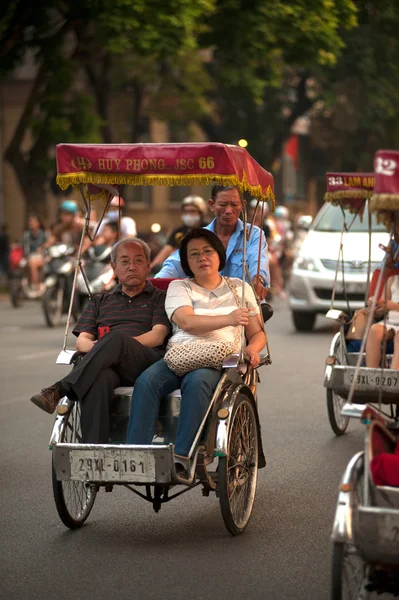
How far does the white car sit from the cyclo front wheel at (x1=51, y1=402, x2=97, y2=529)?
32.9 feet

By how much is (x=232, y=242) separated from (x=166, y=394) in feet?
5.70

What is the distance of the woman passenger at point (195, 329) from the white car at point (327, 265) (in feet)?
31.1

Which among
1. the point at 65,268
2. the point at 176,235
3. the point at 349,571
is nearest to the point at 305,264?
the point at 65,268

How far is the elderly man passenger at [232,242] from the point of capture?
7910 millimetres

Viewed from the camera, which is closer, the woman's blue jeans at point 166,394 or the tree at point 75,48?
the woman's blue jeans at point 166,394

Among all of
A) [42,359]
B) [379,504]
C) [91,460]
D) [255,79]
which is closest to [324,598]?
[379,504]

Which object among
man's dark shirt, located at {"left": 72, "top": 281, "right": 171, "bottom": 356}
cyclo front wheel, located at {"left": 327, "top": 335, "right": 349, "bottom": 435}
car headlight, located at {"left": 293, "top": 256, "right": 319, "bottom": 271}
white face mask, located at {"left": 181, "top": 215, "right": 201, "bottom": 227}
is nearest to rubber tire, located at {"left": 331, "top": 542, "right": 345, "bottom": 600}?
man's dark shirt, located at {"left": 72, "top": 281, "right": 171, "bottom": 356}

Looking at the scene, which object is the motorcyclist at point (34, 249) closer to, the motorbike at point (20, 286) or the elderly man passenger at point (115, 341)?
the motorbike at point (20, 286)

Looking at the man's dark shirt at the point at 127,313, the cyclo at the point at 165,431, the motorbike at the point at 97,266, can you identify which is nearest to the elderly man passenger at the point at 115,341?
the man's dark shirt at the point at 127,313

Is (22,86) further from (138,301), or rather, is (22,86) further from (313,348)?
(138,301)

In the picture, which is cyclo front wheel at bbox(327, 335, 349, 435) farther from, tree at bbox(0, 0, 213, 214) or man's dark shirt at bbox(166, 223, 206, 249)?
tree at bbox(0, 0, 213, 214)

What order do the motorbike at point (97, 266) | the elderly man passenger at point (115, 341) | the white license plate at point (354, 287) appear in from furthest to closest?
the motorbike at point (97, 266)
the white license plate at point (354, 287)
the elderly man passenger at point (115, 341)

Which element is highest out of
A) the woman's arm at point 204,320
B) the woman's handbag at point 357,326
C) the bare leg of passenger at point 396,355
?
the woman's arm at point 204,320

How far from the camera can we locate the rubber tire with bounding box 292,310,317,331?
17.8m
